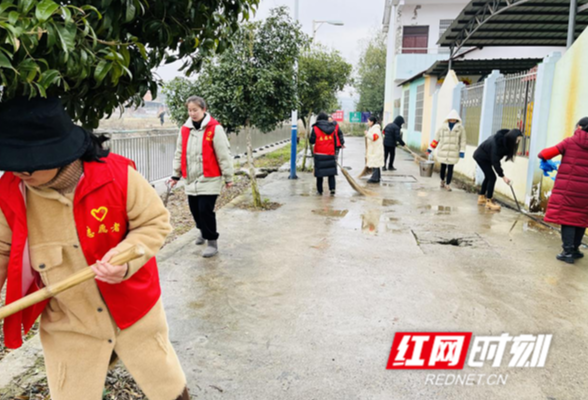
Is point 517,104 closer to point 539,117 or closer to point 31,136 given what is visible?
point 539,117

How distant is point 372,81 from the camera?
125ft

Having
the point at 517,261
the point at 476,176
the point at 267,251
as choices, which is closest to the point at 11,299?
the point at 267,251

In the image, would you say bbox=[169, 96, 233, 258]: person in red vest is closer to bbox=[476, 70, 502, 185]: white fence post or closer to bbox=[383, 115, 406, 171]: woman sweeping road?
bbox=[476, 70, 502, 185]: white fence post

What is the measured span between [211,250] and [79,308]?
3559 millimetres

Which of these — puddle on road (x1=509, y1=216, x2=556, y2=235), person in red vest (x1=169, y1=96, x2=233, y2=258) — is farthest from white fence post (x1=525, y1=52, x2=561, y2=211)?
person in red vest (x1=169, y1=96, x2=233, y2=258)

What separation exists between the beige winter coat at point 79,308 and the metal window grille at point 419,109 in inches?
747

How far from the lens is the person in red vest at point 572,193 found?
17.4ft

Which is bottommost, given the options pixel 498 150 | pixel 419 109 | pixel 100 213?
pixel 498 150

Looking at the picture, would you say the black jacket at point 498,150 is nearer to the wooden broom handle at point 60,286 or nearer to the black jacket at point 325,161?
the black jacket at point 325,161

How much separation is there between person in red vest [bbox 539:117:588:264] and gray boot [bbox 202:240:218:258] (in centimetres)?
367

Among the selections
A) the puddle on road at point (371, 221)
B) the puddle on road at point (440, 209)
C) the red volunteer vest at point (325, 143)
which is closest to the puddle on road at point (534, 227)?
the puddle on road at point (440, 209)

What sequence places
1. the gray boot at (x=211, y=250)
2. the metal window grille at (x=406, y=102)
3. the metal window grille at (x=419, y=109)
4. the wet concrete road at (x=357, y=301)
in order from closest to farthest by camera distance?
1. the wet concrete road at (x=357, y=301)
2. the gray boot at (x=211, y=250)
3. the metal window grille at (x=419, y=109)
4. the metal window grille at (x=406, y=102)

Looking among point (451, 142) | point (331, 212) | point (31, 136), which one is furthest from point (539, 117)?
point (31, 136)

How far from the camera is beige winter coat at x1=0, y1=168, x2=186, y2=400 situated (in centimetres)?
196
